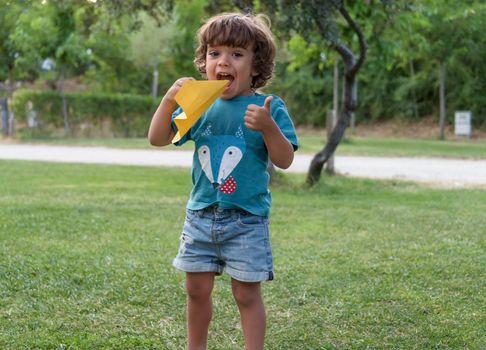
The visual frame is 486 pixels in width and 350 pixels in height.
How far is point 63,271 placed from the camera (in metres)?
4.16

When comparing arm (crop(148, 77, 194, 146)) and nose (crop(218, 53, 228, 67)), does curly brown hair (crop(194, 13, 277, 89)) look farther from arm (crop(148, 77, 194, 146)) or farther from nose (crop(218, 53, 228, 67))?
arm (crop(148, 77, 194, 146))

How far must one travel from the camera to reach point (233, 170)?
2568mm

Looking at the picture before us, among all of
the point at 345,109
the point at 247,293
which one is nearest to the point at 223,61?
the point at 247,293

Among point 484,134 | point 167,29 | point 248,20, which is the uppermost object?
point 167,29

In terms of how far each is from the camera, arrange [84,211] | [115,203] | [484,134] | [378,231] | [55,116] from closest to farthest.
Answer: [378,231] < [84,211] < [115,203] < [55,116] < [484,134]

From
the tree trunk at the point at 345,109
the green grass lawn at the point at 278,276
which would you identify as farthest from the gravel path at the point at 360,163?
the green grass lawn at the point at 278,276

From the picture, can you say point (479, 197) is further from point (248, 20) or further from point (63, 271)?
point (248, 20)

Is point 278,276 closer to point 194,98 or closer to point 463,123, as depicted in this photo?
point 194,98

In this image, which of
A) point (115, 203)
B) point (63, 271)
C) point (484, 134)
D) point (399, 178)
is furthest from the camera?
point (484, 134)

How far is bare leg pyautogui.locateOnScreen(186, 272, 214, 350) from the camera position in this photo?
266 cm

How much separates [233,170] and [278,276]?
184 centimetres

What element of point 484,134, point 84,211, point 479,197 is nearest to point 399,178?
point 479,197

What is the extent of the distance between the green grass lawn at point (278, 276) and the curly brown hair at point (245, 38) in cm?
122

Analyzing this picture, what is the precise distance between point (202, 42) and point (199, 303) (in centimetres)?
100
